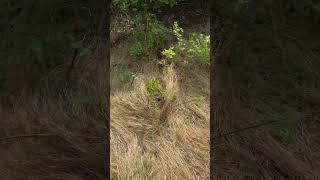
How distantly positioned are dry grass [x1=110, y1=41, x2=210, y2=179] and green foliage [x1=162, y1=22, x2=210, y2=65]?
12 cm

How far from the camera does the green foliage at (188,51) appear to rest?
3814 millimetres

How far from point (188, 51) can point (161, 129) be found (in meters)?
1.07

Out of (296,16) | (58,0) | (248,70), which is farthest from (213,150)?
(58,0)

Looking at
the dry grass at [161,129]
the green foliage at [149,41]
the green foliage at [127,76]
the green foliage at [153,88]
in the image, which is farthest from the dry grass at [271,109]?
the green foliage at [149,41]

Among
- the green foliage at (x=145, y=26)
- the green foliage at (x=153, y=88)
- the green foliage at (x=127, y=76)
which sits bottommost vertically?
the green foliage at (x=153, y=88)

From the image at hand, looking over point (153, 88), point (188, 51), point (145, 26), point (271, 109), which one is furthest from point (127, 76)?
point (271, 109)

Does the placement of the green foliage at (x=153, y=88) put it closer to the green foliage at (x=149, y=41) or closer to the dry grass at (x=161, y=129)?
the dry grass at (x=161, y=129)

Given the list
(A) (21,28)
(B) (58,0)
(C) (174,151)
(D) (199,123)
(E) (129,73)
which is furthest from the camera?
(E) (129,73)

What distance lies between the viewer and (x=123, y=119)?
304cm

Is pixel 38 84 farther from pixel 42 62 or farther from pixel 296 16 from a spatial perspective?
pixel 296 16

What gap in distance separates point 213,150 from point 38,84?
2.44 ft

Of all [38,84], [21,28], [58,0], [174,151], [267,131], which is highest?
[58,0]

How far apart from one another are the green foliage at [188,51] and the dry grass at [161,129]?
0.12m

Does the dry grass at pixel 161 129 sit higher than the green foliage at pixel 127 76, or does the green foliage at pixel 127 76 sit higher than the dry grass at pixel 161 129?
the green foliage at pixel 127 76
